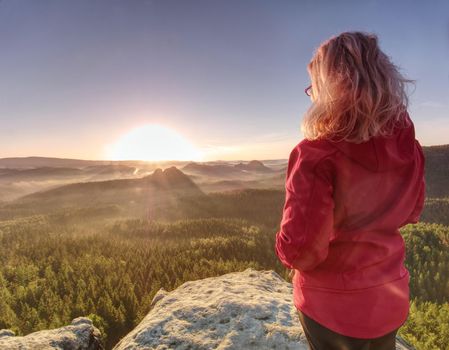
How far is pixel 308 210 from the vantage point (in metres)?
1.76

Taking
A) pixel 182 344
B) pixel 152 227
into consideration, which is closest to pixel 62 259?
pixel 152 227

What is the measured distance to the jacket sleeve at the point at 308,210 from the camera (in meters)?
1.75

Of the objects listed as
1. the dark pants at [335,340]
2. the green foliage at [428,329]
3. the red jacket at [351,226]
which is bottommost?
the green foliage at [428,329]

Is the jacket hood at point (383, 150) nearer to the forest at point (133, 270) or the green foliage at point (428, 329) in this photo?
the green foliage at point (428, 329)

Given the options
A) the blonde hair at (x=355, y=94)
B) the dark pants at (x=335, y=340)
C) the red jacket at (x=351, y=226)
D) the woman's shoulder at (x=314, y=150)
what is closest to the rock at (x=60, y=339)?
the dark pants at (x=335, y=340)

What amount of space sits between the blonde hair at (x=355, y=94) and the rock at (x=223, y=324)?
2690 mm

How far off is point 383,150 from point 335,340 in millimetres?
1113

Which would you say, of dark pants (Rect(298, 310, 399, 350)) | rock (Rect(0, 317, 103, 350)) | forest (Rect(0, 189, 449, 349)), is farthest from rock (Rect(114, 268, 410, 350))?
forest (Rect(0, 189, 449, 349))

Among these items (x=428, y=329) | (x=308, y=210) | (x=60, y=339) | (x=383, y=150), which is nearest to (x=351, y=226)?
(x=308, y=210)

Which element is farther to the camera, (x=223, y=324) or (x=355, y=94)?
(x=223, y=324)

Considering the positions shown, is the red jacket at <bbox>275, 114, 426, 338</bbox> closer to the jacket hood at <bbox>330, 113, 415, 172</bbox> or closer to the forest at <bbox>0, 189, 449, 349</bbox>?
the jacket hood at <bbox>330, 113, 415, 172</bbox>

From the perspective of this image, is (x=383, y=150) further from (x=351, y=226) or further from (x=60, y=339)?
(x=60, y=339)

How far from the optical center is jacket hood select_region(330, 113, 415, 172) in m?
1.77

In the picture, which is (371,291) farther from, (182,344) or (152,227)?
(152,227)
